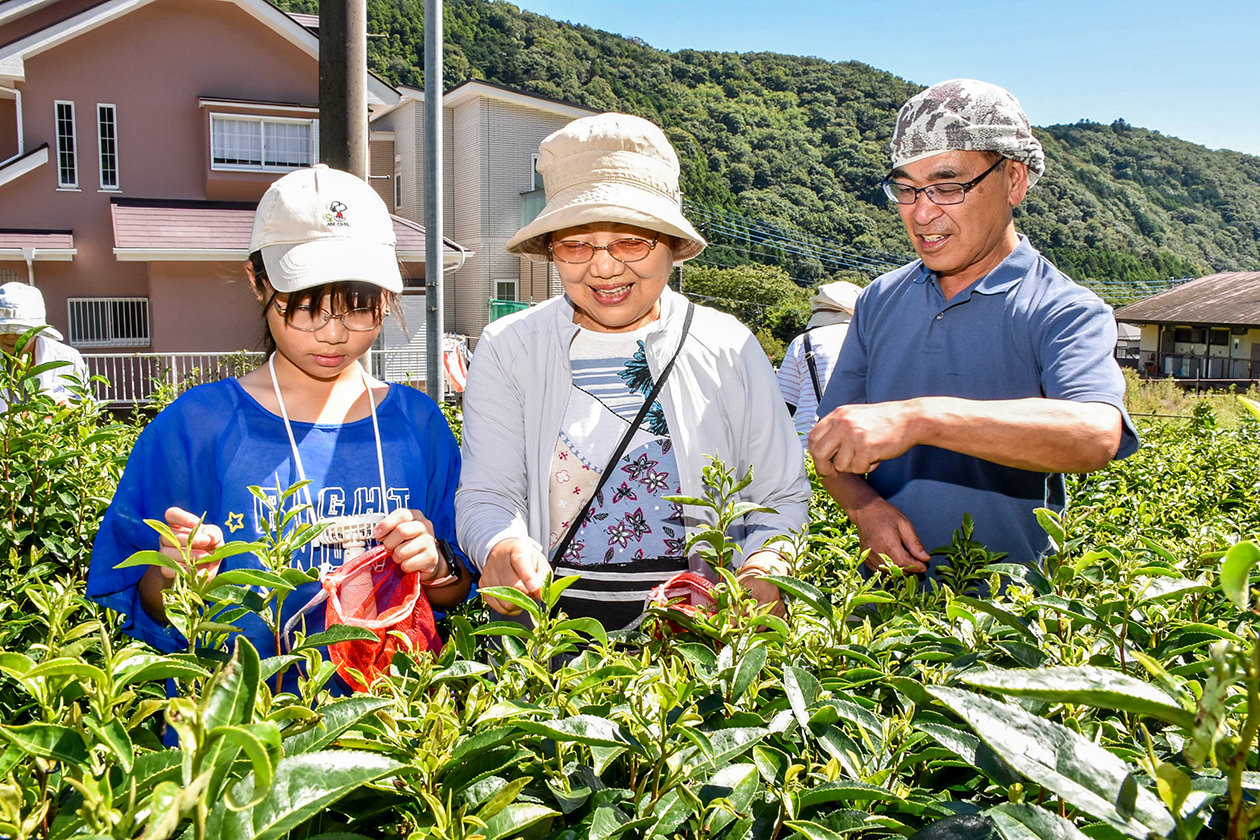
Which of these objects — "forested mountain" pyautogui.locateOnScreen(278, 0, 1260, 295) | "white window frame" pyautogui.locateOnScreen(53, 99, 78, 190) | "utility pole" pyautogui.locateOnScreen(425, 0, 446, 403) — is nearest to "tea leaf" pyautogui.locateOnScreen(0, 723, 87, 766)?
"utility pole" pyautogui.locateOnScreen(425, 0, 446, 403)

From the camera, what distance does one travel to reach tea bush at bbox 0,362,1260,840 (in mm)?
697

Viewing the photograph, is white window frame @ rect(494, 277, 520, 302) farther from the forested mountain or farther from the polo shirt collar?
the polo shirt collar

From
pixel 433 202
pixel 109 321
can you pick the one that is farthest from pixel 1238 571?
pixel 109 321

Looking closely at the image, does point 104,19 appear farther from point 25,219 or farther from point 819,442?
point 819,442

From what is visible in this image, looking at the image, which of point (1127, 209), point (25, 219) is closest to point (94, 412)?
point (25, 219)

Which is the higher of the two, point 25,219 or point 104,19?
point 104,19

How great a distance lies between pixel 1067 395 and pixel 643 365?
0.93m

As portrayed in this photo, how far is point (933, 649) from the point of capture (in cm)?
129

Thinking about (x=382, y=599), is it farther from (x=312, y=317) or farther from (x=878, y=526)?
(x=878, y=526)

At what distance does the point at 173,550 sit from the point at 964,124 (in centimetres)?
194

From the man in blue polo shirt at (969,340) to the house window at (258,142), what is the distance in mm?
19414

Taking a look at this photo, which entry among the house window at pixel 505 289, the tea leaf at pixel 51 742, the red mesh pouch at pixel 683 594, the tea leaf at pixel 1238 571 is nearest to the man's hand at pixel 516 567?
the red mesh pouch at pixel 683 594

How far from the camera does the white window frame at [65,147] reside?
19.3 meters

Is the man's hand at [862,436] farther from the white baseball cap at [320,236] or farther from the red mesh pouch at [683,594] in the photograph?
the white baseball cap at [320,236]
